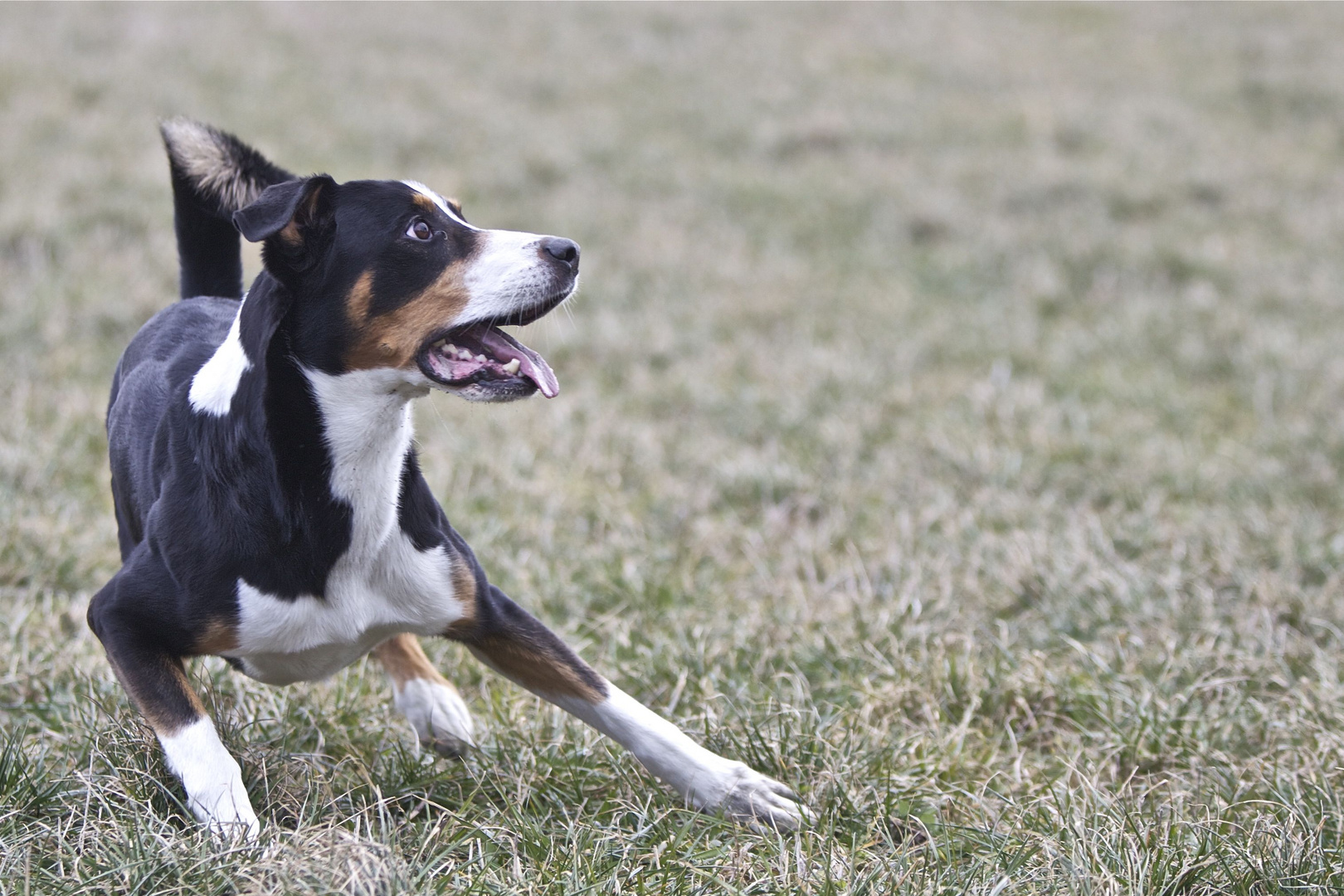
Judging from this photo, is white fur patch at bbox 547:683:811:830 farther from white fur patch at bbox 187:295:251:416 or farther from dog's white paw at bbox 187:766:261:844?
white fur patch at bbox 187:295:251:416

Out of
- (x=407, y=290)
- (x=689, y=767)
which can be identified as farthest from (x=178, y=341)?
(x=689, y=767)

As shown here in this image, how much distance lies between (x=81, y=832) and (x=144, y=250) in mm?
6196

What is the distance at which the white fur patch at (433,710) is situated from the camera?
3.07 m

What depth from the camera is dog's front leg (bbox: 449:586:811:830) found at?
2.74m

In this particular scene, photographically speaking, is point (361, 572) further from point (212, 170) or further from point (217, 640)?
point (212, 170)

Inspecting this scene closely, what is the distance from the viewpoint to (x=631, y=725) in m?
2.76

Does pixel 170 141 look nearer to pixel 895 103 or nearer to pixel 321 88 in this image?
pixel 321 88

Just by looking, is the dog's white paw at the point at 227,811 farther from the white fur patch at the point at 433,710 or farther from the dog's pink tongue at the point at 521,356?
the dog's pink tongue at the point at 521,356

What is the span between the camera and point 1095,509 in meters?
5.27

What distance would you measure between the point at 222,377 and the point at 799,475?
3228 millimetres

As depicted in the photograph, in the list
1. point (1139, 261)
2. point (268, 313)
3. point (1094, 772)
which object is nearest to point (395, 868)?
point (268, 313)

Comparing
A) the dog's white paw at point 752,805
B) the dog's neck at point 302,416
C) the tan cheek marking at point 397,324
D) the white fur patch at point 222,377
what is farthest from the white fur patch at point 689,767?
the white fur patch at point 222,377

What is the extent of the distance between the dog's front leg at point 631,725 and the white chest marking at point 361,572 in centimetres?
12

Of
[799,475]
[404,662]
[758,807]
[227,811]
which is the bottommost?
[799,475]
